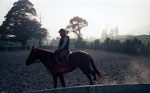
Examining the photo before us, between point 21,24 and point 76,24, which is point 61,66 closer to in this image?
point 21,24

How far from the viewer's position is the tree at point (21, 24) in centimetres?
4094

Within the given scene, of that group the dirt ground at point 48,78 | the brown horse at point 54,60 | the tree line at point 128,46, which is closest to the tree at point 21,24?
the tree line at point 128,46

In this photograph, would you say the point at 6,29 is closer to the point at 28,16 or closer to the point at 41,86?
the point at 28,16

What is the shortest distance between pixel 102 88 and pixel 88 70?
6.71 feet

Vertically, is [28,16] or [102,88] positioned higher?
[28,16]

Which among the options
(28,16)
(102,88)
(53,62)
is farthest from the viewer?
(28,16)

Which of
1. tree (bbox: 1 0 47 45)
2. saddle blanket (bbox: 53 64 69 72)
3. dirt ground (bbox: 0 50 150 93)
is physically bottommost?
dirt ground (bbox: 0 50 150 93)

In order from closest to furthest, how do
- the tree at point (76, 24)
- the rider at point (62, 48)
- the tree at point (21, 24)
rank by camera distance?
the rider at point (62, 48), the tree at point (21, 24), the tree at point (76, 24)

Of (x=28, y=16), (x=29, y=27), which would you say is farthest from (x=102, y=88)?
(x=28, y=16)

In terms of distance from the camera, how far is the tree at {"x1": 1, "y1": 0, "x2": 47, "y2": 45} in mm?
40938

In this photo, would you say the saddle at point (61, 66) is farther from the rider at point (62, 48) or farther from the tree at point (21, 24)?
the tree at point (21, 24)

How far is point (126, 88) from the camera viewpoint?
4.74m

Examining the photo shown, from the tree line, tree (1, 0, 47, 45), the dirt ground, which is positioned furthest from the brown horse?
tree (1, 0, 47, 45)

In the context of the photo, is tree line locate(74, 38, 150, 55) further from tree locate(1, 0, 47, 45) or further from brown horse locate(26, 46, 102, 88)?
brown horse locate(26, 46, 102, 88)
